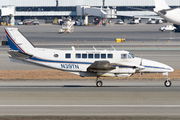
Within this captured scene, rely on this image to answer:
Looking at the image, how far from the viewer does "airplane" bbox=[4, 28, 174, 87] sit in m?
26.3

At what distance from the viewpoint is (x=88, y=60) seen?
26.8 m

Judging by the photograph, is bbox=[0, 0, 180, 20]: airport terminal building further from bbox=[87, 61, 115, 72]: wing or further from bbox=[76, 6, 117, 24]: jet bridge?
bbox=[87, 61, 115, 72]: wing

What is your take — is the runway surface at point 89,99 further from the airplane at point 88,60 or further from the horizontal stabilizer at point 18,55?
the horizontal stabilizer at point 18,55

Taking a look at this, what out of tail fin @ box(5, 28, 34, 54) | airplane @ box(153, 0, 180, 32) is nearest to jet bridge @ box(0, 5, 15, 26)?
airplane @ box(153, 0, 180, 32)

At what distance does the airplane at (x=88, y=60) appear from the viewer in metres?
26.3

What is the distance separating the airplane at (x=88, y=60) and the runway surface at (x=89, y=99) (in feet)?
4.56

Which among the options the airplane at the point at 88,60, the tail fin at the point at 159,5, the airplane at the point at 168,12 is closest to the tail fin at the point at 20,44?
the airplane at the point at 88,60

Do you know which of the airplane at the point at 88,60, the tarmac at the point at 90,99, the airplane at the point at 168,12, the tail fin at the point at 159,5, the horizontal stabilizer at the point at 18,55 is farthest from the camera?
the tail fin at the point at 159,5

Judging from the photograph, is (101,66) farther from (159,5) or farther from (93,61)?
(159,5)

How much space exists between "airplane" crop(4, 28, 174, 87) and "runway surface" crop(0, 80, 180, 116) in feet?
4.56

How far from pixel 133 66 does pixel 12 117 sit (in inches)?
450

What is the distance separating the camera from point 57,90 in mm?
26078

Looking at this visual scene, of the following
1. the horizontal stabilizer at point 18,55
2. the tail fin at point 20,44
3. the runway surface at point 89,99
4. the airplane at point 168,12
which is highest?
the airplane at point 168,12

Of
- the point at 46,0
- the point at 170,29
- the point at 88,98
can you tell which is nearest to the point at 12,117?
Result: the point at 88,98
